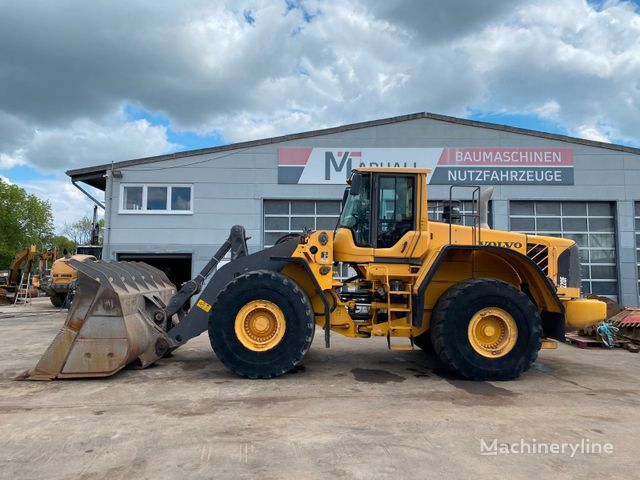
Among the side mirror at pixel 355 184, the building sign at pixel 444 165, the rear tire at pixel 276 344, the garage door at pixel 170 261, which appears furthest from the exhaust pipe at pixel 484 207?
the garage door at pixel 170 261

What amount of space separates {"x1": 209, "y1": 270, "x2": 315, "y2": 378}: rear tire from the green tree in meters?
48.0

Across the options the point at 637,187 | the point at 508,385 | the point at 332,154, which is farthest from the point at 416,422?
the point at 637,187

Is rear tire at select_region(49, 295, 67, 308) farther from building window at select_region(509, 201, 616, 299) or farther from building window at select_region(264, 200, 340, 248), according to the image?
building window at select_region(509, 201, 616, 299)

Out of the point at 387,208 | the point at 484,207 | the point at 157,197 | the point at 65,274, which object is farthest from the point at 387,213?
the point at 65,274

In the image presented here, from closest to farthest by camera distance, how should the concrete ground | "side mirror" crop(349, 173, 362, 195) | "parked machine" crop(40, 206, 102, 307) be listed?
1. the concrete ground
2. "side mirror" crop(349, 173, 362, 195)
3. "parked machine" crop(40, 206, 102, 307)

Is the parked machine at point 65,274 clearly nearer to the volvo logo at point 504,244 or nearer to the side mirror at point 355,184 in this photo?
the side mirror at point 355,184

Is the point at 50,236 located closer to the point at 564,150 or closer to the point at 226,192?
the point at 226,192

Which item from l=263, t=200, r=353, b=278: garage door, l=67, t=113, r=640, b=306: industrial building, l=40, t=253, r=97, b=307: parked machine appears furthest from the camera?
l=40, t=253, r=97, b=307: parked machine

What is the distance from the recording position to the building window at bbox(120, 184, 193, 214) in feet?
54.3

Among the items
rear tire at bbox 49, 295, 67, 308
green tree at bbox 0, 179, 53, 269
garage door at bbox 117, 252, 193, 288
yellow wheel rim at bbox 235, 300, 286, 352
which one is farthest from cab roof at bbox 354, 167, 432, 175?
green tree at bbox 0, 179, 53, 269

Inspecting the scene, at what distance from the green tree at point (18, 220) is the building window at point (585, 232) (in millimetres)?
46203

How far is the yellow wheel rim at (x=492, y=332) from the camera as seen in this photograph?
6.67 metres

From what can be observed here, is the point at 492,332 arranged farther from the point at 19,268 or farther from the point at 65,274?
the point at 19,268

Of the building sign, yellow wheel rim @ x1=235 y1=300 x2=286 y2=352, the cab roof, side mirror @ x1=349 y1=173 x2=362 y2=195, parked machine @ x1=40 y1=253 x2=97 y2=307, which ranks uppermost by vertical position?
the building sign
